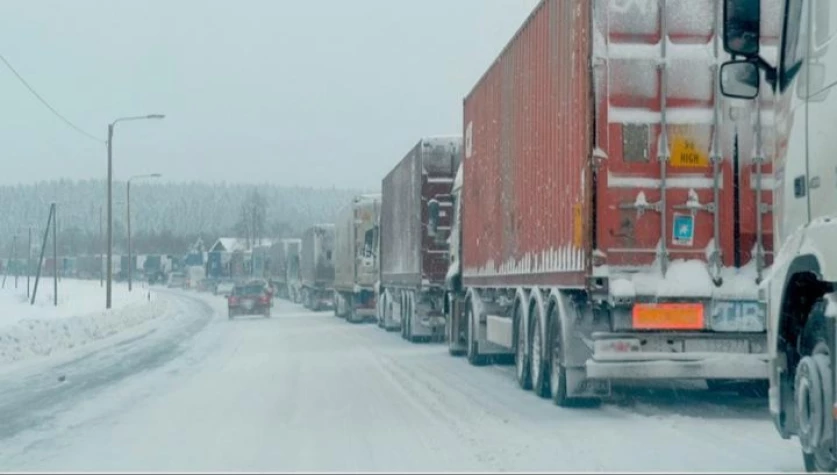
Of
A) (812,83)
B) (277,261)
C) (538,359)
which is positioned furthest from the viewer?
(277,261)

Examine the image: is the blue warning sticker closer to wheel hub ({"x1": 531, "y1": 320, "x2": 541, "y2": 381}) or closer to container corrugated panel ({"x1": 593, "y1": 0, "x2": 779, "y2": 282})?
container corrugated panel ({"x1": 593, "y1": 0, "x2": 779, "y2": 282})

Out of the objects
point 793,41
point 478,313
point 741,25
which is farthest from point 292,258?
point 741,25

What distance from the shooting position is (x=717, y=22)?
480 inches

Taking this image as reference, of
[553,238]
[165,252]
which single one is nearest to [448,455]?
[553,238]

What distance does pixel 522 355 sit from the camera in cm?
1577

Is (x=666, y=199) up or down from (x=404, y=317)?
up

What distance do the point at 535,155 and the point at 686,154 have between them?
323cm

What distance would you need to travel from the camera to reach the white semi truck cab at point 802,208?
295 inches

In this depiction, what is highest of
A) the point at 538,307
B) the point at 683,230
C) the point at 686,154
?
the point at 686,154

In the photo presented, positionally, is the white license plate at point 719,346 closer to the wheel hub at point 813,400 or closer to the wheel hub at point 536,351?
the wheel hub at point 536,351

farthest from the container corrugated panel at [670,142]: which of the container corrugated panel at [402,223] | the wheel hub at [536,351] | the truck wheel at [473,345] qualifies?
the container corrugated panel at [402,223]

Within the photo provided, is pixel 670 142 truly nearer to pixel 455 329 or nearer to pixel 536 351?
pixel 536 351

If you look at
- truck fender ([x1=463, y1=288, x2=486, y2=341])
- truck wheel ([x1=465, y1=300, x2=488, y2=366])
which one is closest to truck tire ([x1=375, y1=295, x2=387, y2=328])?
truck wheel ([x1=465, y1=300, x2=488, y2=366])

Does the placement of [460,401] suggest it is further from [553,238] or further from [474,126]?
[474,126]
